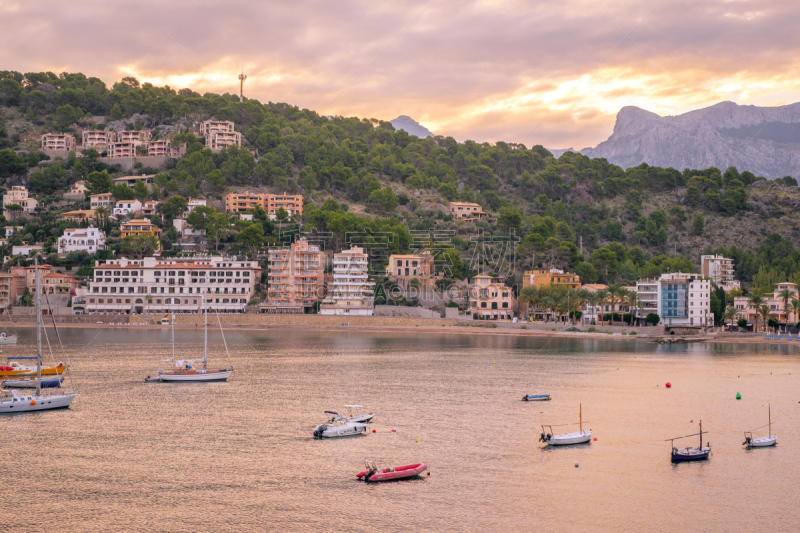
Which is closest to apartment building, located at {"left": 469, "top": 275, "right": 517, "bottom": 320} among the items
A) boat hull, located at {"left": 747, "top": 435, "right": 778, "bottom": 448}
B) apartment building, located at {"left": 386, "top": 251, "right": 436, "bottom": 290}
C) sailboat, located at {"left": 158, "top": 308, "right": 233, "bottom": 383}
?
apartment building, located at {"left": 386, "top": 251, "right": 436, "bottom": 290}

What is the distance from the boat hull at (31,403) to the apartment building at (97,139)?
12554 centimetres

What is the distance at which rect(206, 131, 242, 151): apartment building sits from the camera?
509 ft

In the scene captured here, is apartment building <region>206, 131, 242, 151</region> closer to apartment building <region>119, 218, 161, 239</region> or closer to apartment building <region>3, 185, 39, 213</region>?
apartment building <region>3, 185, 39, 213</region>

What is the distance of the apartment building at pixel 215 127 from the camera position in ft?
513

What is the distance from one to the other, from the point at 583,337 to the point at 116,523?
72.7 metres

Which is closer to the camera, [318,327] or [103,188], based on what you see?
[318,327]

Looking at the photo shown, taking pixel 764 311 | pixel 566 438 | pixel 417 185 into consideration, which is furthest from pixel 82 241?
pixel 566 438

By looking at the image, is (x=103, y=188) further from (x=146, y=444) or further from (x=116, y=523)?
(x=116, y=523)

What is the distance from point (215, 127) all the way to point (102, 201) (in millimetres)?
33576

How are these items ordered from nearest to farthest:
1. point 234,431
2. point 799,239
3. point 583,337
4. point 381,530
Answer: point 381,530
point 234,431
point 583,337
point 799,239


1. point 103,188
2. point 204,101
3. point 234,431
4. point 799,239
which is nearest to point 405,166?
point 204,101

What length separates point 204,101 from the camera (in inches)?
6614

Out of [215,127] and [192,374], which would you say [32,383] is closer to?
[192,374]

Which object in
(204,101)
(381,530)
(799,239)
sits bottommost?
(381,530)
